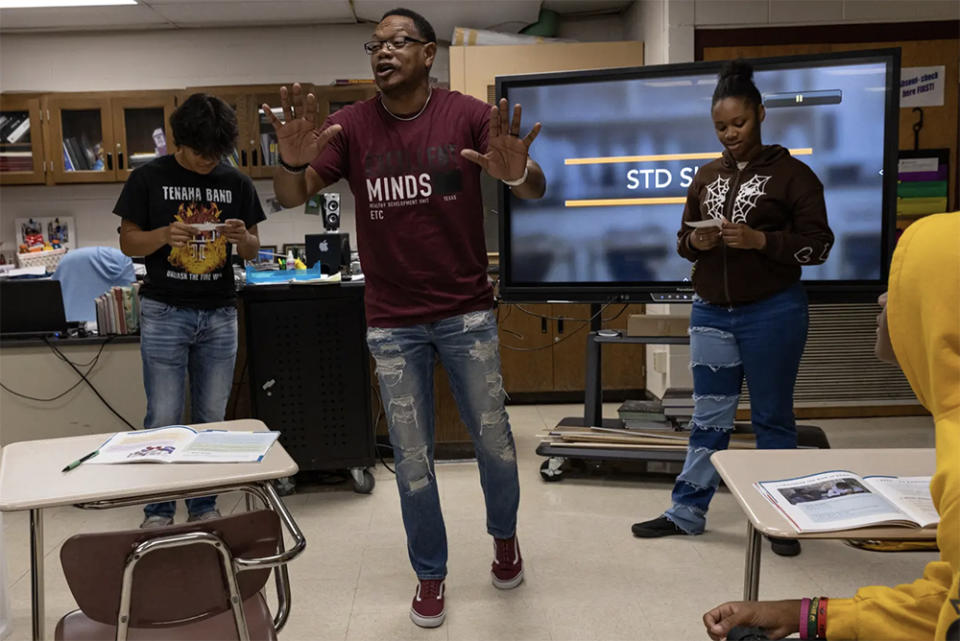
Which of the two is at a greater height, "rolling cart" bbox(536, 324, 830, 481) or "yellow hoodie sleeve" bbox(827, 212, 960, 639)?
"yellow hoodie sleeve" bbox(827, 212, 960, 639)

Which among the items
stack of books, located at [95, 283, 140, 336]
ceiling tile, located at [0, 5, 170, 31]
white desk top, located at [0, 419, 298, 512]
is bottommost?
white desk top, located at [0, 419, 298, 512]

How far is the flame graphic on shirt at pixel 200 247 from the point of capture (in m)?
2.73

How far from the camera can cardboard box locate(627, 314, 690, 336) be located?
12.3 feet

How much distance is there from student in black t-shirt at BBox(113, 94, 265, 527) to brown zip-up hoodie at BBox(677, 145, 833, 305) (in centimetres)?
157

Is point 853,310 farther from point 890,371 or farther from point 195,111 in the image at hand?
point 195,111

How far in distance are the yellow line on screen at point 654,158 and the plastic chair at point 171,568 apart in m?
2.49

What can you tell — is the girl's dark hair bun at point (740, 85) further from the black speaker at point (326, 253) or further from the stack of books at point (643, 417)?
the black speaker at point (326, 253)

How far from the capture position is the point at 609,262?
349 centimetres

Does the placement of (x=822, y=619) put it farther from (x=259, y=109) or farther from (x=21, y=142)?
(x=21, y=142)

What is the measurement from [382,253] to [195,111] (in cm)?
89

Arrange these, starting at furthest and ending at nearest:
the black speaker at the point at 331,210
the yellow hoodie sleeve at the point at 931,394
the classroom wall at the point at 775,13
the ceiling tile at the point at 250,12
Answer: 1. the ceiling tile at the point at 250,12
2. the classroom wall at the point at 775,13
3. the black speaker at the point at 331,210
4. the yellow hoodie sleeve at the point at 931,394

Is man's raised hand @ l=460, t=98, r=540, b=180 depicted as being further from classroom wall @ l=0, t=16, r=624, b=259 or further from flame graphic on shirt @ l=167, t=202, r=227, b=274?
classroom wall @ l=0, t=16, r=624, b=259

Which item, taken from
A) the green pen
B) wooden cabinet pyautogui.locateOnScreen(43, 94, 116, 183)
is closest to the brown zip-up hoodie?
the green pen

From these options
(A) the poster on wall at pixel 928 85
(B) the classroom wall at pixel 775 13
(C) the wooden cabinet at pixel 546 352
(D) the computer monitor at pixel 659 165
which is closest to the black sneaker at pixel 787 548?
(D) the computer monitor at pixel 659 165
